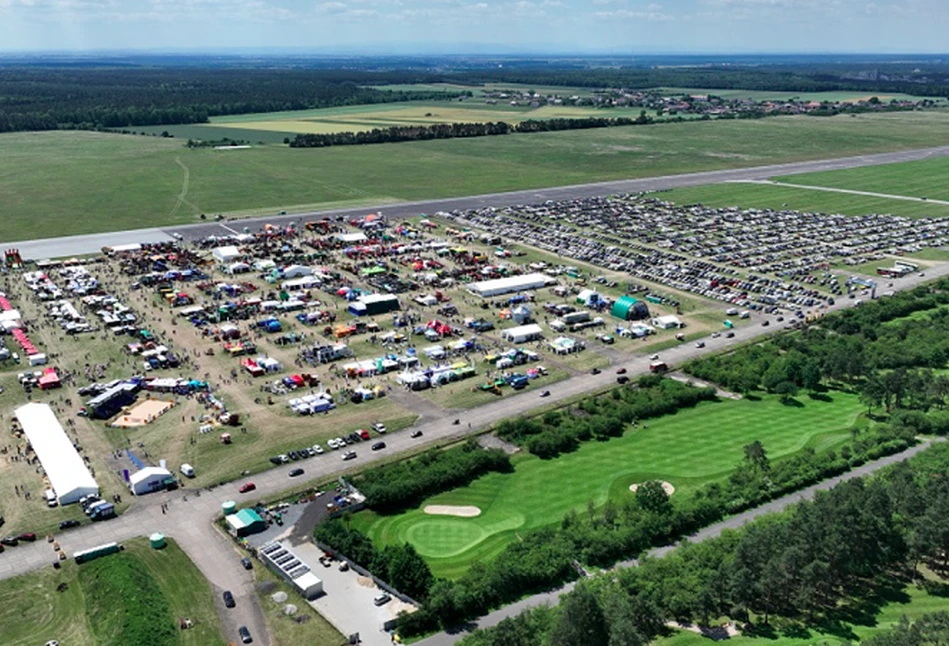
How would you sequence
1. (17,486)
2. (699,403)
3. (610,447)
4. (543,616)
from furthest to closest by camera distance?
1. (699,403)
2. (610,447)
3. (17,486)
4. (543,616)

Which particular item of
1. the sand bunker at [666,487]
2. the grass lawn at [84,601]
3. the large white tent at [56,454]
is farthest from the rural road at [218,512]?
the sand bunker at [666,487]

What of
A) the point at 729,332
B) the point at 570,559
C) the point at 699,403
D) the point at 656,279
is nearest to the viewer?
the point at 570,559

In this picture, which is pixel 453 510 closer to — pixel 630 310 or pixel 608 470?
pixel 608 470

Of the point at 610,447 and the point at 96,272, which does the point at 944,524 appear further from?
the point at 96,272

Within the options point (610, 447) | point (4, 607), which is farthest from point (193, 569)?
point (610, 447)

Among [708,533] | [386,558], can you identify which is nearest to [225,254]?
[386,558]

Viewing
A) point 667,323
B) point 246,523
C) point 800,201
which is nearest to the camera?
point 246,523
